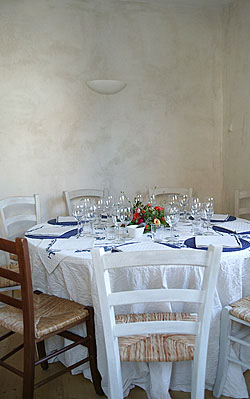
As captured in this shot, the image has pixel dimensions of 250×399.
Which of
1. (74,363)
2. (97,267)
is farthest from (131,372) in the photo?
(97,267)

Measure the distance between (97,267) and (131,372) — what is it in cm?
94

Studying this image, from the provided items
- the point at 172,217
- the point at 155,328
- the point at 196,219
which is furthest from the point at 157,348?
the point at 196,219

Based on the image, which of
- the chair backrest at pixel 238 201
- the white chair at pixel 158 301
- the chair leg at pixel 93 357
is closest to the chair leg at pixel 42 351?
the chair leg at pixel 93 357

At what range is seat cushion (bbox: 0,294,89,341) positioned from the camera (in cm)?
192

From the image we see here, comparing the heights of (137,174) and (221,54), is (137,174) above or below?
below

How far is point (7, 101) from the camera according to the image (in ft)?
12.4

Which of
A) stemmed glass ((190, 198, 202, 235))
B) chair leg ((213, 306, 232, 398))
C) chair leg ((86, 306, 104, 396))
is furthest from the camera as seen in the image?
stemmed glass ((190, 198, 202, 235))

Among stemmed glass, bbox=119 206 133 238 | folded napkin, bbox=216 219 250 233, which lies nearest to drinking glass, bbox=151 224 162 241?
stemmed glass, bbox=119 206 133 238

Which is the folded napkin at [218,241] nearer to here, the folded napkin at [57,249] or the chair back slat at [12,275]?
the folded napkin at [57,249]

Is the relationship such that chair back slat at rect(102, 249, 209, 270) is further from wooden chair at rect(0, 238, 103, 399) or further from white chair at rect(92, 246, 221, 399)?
wooden chair at rect(0, 238, 103, 399)

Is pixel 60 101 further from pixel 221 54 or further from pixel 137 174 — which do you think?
pixel 221 54

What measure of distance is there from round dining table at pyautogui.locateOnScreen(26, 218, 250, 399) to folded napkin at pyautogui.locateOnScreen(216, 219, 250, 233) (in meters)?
0.18

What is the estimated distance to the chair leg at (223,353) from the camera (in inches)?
78.5

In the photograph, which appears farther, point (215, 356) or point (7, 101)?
point (7, 101)
